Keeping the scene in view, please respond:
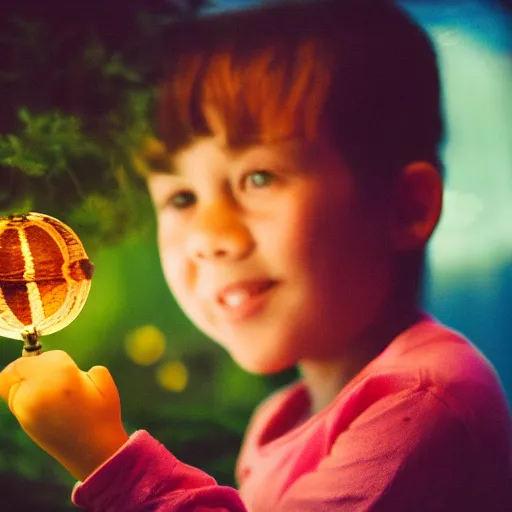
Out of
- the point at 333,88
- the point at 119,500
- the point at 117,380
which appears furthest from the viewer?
the point at 117,380

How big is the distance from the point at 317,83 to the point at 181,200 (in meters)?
0.26

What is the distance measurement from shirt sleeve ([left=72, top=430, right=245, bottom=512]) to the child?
0.14 metres

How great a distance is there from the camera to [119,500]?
0.72 metres

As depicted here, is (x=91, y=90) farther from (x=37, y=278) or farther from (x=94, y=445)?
(x=94, y=445)

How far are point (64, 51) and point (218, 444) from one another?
66 centimetres

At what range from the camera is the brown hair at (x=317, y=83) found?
890 mm

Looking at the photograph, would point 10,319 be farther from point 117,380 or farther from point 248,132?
point 248,132

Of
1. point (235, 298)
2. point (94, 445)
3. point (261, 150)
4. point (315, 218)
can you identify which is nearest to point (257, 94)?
point (261, 150)

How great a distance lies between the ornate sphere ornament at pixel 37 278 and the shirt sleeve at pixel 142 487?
0.16 meters

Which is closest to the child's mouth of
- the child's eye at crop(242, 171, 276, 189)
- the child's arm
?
the child's eye at crop(242, 171, 276, 189)

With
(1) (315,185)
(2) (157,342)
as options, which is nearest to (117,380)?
(2) (157,342)

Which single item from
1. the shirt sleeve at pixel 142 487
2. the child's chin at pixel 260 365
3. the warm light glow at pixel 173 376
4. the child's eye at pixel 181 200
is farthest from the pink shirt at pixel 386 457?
the child's eye at pixel 181 200

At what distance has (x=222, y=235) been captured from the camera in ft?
2.98

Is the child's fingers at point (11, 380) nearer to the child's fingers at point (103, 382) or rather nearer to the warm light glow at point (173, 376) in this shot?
the child's fingers at point (103, 382)
